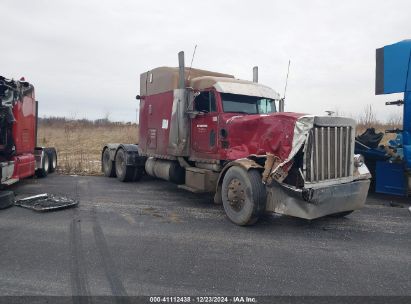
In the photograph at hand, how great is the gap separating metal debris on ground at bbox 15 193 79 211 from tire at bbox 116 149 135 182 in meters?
2.94

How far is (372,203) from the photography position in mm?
8414

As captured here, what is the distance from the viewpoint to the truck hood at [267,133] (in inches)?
225

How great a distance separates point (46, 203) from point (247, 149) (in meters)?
4.47

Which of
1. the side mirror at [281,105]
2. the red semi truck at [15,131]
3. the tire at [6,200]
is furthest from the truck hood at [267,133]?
the red semi truck at [15,131]

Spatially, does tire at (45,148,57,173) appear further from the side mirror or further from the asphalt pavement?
the side mirror

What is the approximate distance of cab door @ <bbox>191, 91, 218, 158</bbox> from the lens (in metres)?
7.57

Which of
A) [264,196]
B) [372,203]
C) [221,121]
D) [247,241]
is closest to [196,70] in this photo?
[221,121]

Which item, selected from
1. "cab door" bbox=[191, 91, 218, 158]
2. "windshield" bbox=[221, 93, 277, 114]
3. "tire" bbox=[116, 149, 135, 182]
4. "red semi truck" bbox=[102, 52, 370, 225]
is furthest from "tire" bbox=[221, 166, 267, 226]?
"tire" bbox=[116, 149, 135, 182]

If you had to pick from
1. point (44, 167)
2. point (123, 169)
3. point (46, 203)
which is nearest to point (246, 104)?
point (46, 203)

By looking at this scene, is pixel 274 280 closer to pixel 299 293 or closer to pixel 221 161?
pixel 299 293

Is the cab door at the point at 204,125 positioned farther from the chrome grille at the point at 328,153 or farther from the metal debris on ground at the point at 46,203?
the metal debris on ground at the point at 46,203

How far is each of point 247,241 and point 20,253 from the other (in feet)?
10.6

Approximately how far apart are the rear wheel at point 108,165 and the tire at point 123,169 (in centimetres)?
50

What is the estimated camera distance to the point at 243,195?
616 centimetres
